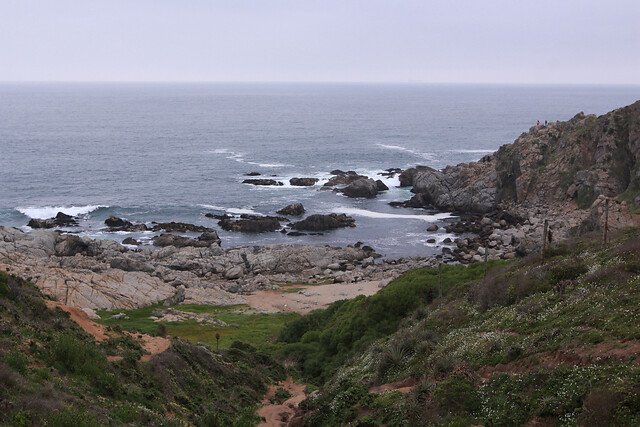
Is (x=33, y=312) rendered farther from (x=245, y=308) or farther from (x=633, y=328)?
(x=245, y=308)

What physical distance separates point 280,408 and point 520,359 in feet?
35.4

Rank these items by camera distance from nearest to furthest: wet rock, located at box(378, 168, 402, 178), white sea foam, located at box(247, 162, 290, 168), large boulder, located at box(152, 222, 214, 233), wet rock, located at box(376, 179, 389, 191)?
1. large boulder, located at box(152, 222, 214, 233)
2. wet rock, located at box(376, 179, 389, 191)
3. wet rock, located at box(378, 168, 402, 178)
4. white sea foam, located at box(247, 162, 290, 168)

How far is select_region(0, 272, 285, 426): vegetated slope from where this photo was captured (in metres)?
14.0

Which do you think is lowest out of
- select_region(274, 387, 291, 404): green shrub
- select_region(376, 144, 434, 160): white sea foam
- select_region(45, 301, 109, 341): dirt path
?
select_region(274, 387, 291, 404): green shrub

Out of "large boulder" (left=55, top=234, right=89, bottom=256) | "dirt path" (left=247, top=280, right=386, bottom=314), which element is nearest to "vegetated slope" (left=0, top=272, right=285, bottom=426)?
"dirt path" (left=247, top=280, right=386, bottom=314)

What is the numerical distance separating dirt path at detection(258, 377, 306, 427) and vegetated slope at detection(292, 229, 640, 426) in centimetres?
163

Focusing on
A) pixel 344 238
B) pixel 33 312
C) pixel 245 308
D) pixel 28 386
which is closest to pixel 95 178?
pixel 344 238

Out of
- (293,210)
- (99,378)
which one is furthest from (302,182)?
(99,378)

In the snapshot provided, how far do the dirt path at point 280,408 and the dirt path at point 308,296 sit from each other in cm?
1992

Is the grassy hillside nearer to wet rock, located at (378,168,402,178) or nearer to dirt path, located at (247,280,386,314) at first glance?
dirt path, located at (247,280,386,314)

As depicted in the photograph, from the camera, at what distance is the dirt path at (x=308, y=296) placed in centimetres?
4791

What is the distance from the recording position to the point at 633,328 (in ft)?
47.1

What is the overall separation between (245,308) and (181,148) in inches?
3598

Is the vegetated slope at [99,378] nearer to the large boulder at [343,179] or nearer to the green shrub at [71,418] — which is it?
the green shrub at [71,418]
